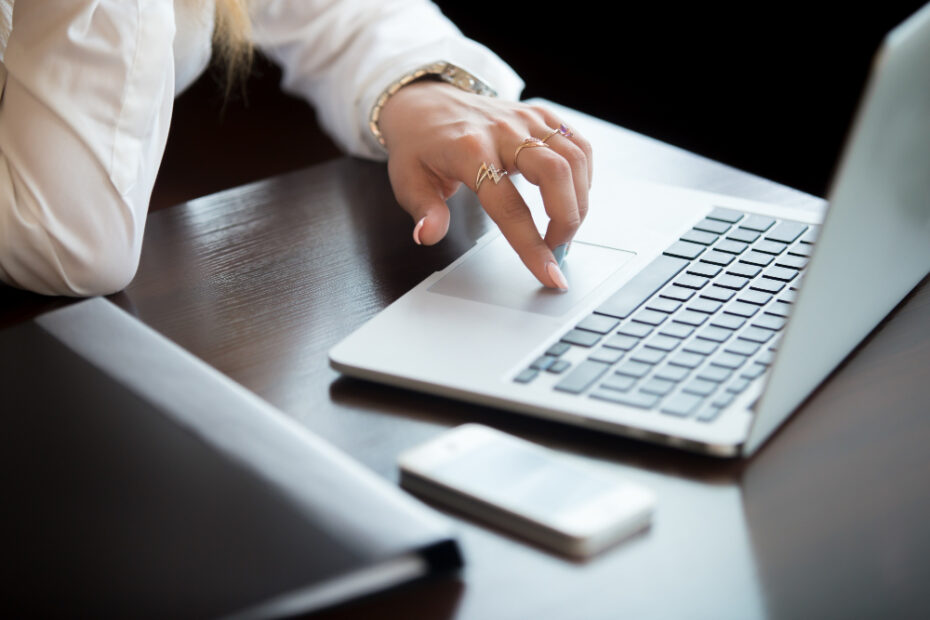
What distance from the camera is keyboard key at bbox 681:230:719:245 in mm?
752

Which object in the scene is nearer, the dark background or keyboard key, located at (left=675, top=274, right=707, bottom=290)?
keyboard key, located at (left=675, top=274, right=707, bottom=290)

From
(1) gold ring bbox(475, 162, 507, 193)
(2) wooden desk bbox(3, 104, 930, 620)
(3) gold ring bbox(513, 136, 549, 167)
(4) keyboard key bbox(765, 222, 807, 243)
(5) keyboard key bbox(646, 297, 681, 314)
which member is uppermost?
(3) gold ring bbox(513, 136, 549, 167)

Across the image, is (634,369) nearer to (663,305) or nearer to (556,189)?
(663,305)

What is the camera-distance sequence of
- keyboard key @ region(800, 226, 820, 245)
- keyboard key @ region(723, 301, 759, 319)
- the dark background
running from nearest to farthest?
1. keyboard key @ region(723, 301, 759, 319)
2. keyboard key @ region(800, 226, 820, 245)
3. the dark background

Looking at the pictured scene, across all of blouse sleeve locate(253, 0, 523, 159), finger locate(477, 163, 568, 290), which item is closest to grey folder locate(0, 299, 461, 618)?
finger locate(477, 163, 568, 290)

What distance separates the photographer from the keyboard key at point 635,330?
2.03ft

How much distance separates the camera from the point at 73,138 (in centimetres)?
73

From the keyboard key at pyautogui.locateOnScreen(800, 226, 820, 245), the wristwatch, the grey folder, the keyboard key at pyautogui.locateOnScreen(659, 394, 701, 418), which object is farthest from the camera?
the wristwatch

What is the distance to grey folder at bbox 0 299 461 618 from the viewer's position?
0.42 m

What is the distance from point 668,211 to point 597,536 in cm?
40

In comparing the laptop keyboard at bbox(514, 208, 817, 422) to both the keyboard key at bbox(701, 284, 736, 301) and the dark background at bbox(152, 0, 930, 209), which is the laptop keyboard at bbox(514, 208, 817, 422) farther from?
the dark background at bbox(152, 0, 930, 209)

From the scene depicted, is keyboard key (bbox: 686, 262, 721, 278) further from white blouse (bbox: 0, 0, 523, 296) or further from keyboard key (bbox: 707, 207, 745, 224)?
white blouse (bbox: 0, 0, 523, 296)

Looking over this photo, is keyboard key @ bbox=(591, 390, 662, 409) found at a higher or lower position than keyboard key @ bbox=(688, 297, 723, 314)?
lower

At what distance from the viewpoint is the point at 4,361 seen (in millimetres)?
598
